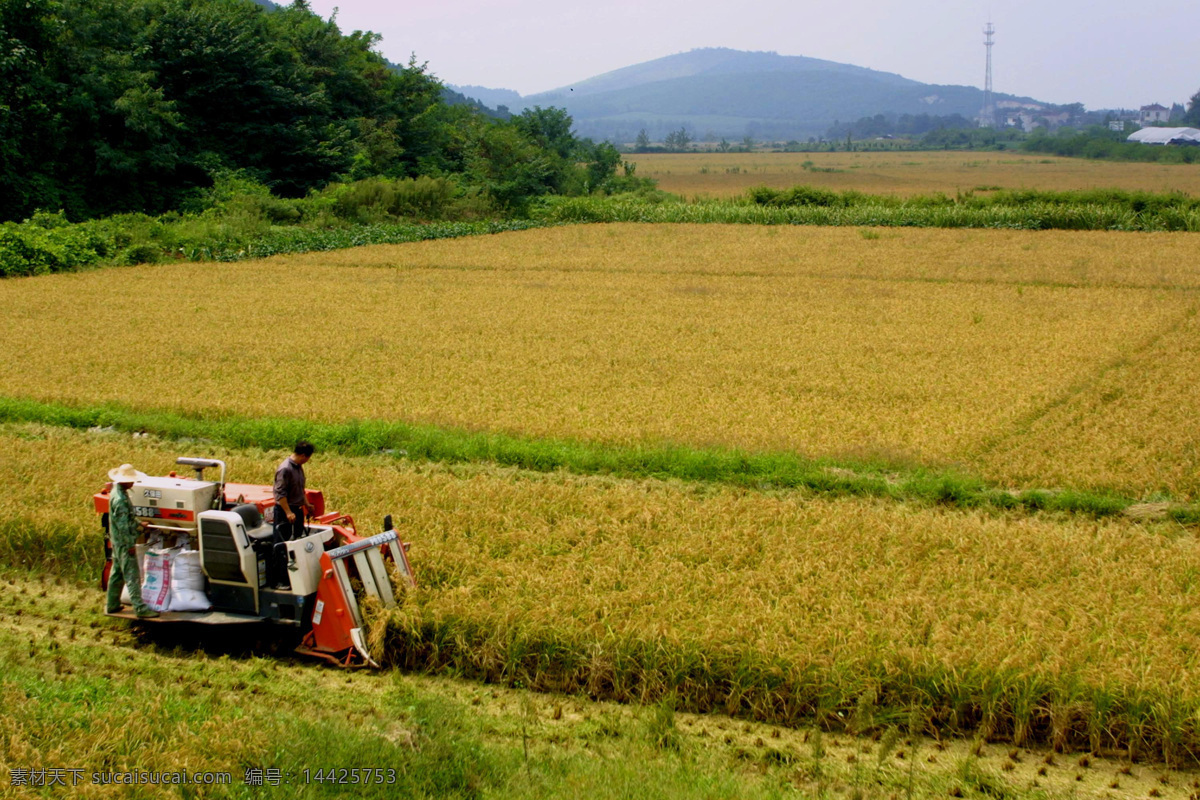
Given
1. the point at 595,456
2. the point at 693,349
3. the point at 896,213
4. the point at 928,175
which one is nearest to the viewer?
the point at 595,456

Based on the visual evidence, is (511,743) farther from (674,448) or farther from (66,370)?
(66,370)

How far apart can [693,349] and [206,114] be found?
32.9m

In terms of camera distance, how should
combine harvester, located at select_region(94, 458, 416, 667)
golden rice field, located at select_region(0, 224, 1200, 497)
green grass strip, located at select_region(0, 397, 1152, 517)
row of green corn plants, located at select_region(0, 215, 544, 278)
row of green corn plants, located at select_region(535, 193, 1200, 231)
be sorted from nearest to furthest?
combine harvester, located at select_region(94, 458, 416, 667), green grass strip, located at select_region(0, 397, 1152, 517), golden rice field, located at select_region(0, 224, 1200, 497), row of green corn plants, located at select_region(0, 215, 544, 278), row of green corn plants, located at select_region(535, 193, 1200, 231)

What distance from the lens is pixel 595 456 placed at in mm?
11266

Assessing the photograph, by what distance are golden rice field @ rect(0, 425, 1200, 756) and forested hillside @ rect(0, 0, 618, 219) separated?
29.9 m

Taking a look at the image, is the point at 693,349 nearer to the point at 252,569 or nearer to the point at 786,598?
the point at 786,598

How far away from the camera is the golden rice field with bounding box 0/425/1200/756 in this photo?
6.12 metres

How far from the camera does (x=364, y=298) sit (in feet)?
74.8

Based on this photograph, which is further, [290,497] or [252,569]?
[290,497]

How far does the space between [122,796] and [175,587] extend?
7.29 feet

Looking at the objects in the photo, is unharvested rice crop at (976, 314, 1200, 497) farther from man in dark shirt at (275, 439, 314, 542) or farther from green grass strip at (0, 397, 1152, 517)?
man in dark shirt at (275, 439, 314, 542)

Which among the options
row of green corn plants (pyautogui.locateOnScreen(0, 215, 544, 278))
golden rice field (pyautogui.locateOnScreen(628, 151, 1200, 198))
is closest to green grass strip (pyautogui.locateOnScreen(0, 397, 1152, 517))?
row of green corn plants (pyautogui.locateOnScreen(0, 215, 544, 278))

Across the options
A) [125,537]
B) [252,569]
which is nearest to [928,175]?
[252,569]

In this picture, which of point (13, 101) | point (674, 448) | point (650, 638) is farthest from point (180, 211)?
point (650, 638)
